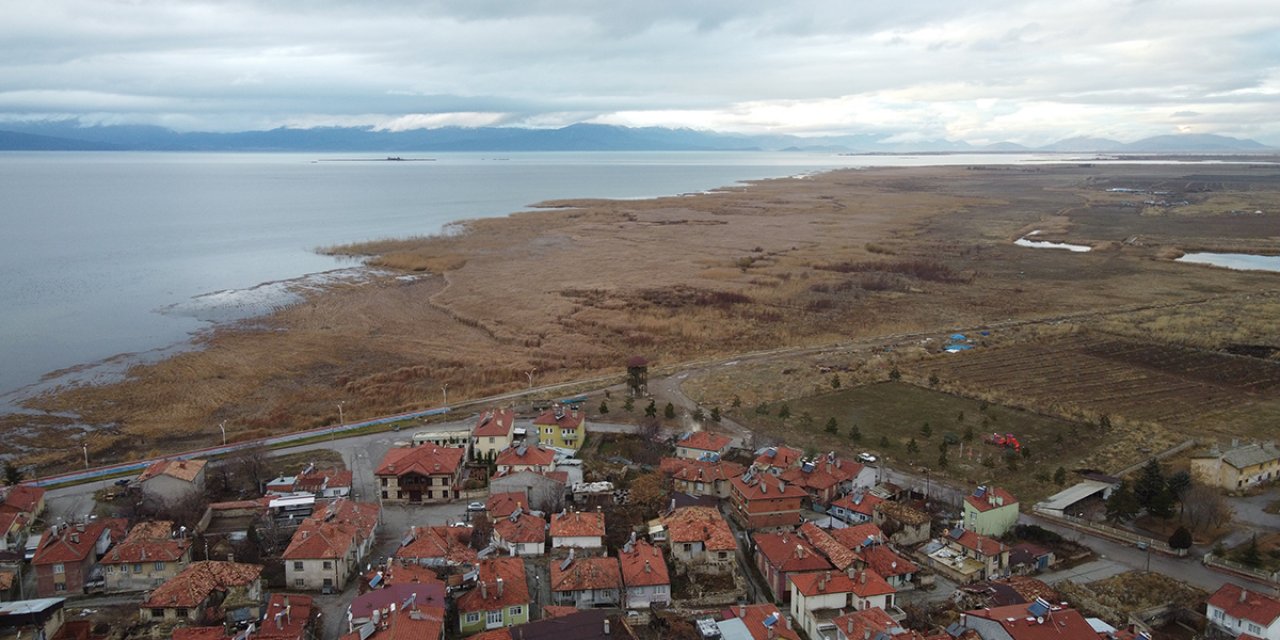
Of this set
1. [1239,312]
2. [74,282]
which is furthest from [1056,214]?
[74,282]

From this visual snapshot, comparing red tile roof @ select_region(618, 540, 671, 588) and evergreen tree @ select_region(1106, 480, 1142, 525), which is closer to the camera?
red tile roof @ select_region(618, 540, 671, 588)

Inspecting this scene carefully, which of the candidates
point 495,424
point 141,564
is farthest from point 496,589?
point 495,424

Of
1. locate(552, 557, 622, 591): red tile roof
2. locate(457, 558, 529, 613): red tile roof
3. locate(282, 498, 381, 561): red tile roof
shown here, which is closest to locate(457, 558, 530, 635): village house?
locate(457, 558, 529, 613): red tile roof

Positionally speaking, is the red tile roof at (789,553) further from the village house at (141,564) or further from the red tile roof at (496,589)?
Result: the village house at (141,564)

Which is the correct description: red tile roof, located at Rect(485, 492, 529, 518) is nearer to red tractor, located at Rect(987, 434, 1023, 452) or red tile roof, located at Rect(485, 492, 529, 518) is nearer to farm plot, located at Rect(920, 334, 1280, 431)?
red tractor, located at Rect(987, 434, 1023, 452)

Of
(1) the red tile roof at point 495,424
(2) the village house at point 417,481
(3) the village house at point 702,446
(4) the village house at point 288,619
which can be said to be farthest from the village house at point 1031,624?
(1) the red tile roof at point 495,424

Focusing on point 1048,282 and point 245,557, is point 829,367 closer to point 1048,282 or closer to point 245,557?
point 245,557

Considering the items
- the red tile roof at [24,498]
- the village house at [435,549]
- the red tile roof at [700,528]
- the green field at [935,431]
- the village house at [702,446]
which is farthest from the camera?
the village house at [702,446]
